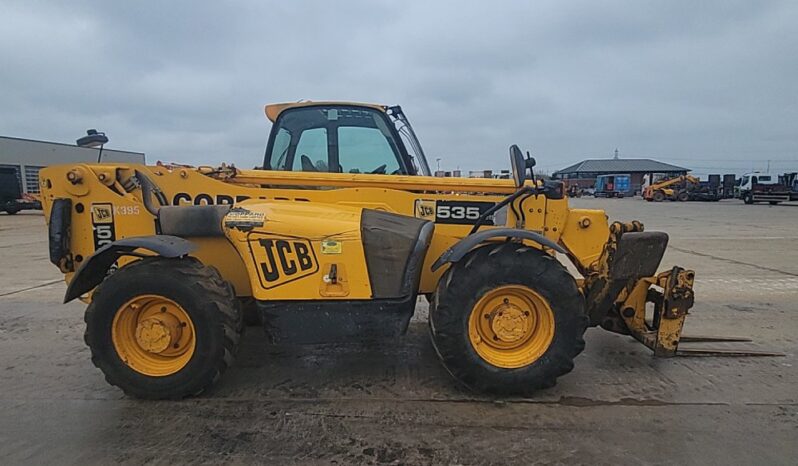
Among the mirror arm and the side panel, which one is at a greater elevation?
the mirror arm

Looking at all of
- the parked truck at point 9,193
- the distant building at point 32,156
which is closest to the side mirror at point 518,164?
the parked truck at point 9,193

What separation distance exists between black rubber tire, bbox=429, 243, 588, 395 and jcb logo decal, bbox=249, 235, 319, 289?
940 mm

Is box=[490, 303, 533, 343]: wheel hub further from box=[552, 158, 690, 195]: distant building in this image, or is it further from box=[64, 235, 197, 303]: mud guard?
box=[552, 158, 690, 195]: distant building

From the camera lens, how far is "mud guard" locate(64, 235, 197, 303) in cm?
350

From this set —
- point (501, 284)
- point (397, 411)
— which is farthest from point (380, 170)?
point (397, 411)

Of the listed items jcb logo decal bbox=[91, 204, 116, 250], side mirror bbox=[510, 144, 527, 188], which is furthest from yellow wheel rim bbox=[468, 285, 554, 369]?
jcb logo decal bbox=[91, 204, 116, 250]

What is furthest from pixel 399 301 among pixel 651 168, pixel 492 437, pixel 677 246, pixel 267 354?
pixel 651 168

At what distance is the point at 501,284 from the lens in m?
3.58

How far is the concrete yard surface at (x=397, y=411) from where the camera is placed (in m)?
2.94

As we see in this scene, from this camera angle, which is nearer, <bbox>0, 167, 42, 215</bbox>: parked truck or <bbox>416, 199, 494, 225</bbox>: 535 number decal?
<bbox>416, 199, 494, 225</bbox>: 535 number decal

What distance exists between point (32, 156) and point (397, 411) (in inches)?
1659

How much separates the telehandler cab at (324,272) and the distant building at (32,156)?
3290 cm

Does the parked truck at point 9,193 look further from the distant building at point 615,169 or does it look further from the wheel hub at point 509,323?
the distant building at point 615,169

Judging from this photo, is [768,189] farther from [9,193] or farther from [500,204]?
[9,193]
